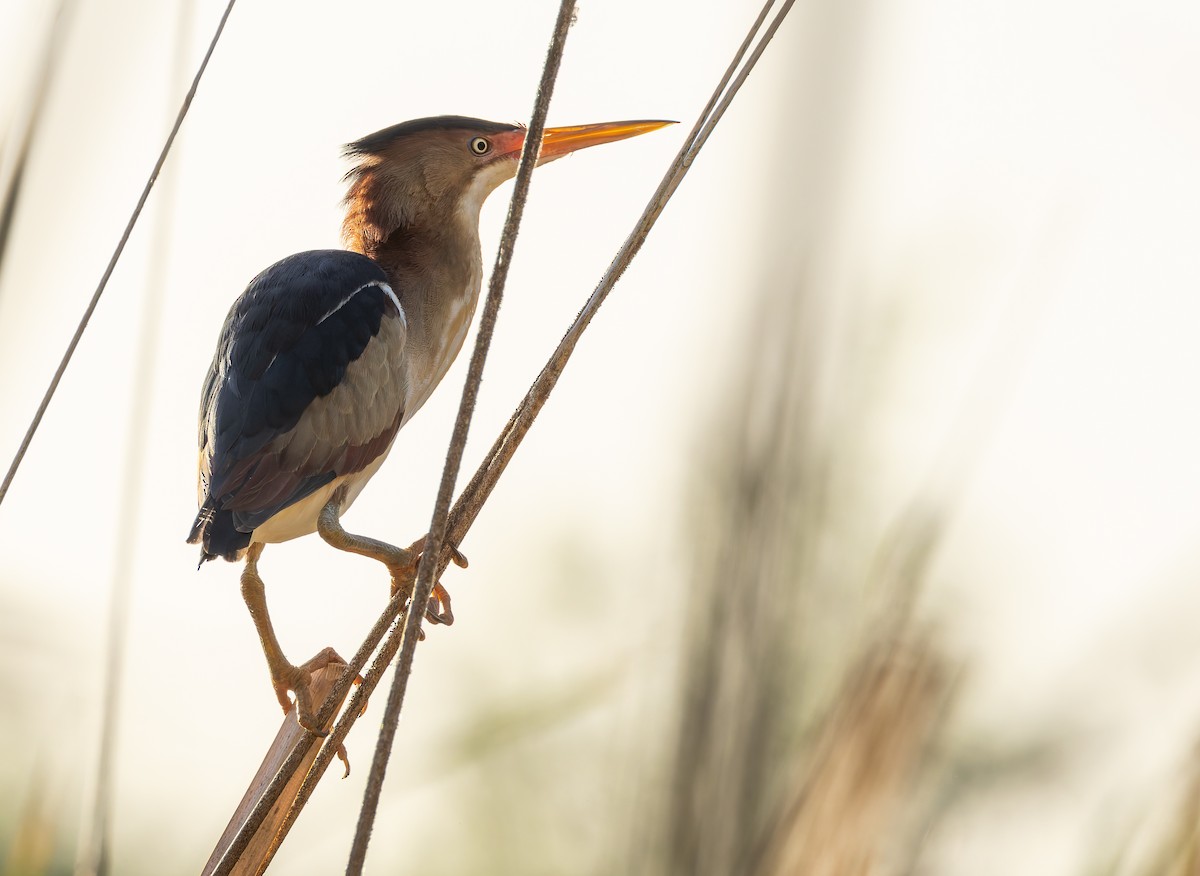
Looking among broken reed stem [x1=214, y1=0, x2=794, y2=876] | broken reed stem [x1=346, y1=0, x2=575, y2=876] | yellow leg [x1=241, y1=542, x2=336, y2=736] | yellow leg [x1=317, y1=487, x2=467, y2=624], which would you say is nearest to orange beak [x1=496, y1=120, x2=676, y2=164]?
yellow leg [x1=317, y1=487, x2=467, y2=624]

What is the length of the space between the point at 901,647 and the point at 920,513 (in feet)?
0.86

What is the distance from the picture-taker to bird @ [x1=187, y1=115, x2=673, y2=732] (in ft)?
6.22

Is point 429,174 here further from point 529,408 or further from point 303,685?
point 529,408

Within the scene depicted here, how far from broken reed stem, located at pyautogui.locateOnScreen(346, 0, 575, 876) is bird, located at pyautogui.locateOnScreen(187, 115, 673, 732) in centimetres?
84

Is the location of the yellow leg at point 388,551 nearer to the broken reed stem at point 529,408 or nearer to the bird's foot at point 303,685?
the bird's foot at point 303,685

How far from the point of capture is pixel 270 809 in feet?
4.22

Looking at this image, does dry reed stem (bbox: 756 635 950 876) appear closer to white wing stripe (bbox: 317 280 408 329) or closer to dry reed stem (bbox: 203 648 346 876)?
dry reed stem (bbox: 203 648 346 876)

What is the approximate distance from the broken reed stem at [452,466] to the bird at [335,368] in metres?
0.84

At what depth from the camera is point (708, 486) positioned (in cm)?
121

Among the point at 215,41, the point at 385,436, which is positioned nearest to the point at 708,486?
the point at 215,41

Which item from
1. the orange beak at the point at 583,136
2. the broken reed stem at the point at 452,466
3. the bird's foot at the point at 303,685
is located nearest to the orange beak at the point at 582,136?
the orange beak at the point at 583,136

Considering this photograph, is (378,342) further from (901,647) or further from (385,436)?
(901,647)

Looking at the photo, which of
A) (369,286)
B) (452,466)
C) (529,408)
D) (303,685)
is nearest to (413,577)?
(303,685)

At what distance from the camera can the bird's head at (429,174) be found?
2500mm
